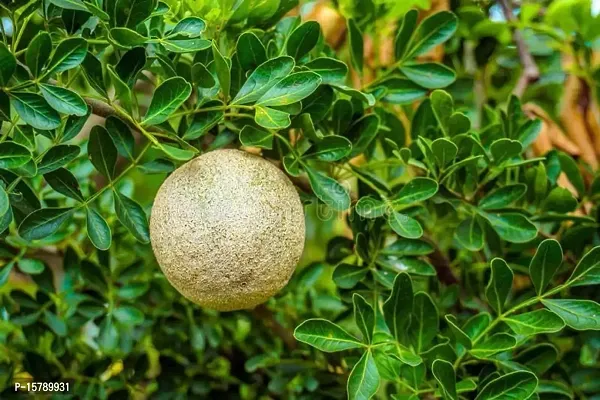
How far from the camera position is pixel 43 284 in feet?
2.86

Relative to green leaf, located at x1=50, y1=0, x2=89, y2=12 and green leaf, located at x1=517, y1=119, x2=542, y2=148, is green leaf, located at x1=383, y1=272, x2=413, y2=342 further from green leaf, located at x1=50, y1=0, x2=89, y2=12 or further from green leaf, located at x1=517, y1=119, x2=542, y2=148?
green leaf, located at x1=50, y1=0, x2=89, y2=12

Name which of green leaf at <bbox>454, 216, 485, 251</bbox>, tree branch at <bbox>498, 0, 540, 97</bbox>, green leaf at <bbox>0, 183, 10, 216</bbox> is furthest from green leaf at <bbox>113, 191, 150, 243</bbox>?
tree branch at <bbox>498, 0, 540, 97</bbox>

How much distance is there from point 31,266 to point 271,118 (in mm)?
404

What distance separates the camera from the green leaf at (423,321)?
69 centimetres

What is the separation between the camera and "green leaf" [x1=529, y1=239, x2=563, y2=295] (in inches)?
26.7

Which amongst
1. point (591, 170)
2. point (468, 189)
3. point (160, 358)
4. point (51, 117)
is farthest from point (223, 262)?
point (591, 170)

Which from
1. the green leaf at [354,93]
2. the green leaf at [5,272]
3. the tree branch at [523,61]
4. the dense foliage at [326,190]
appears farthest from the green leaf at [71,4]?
the tree branch at [523,61]

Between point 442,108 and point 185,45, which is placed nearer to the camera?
point 185,45

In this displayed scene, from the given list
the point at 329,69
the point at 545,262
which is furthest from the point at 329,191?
the point at 545,262

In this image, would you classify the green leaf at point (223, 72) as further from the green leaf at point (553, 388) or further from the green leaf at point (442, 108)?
the green leaf at point (553, 388)

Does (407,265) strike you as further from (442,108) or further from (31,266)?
(31,266)

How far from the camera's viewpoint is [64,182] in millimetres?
654

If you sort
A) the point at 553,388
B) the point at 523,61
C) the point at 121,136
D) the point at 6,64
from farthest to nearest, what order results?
the point at 523,61, the point at 553,388, the point at 121,136, the point at 6,64

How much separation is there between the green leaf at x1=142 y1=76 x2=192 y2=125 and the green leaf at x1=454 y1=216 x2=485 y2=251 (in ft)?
1.04
